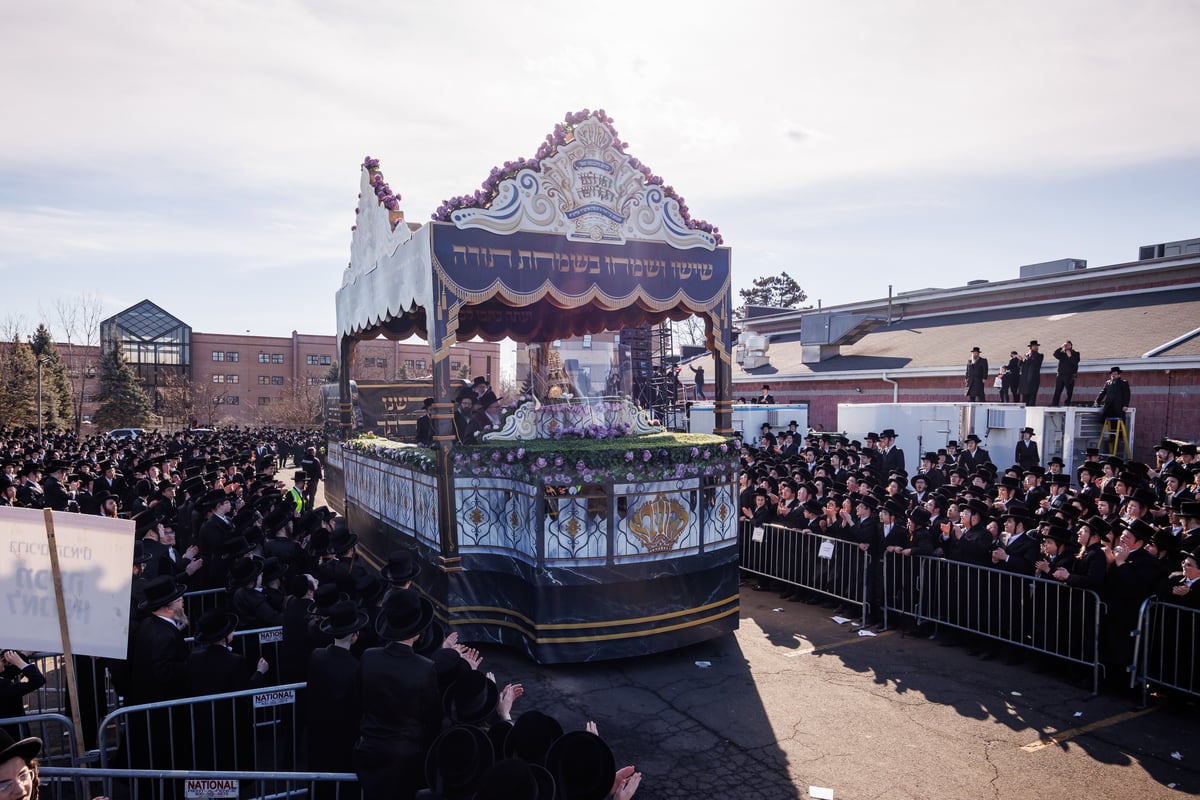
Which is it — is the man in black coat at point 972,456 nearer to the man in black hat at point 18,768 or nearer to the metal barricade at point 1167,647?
the metal barricade at point 1167,647

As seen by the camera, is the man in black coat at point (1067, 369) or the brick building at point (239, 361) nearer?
the man in black coat at point (1067, 369)

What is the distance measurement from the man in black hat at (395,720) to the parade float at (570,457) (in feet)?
13.4

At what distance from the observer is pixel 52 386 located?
43.3 metres

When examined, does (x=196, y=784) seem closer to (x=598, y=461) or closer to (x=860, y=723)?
(x=598, y=461)

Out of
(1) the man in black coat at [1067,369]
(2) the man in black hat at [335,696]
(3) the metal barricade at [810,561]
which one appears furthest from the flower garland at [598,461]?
(1) the man in black coat at [1067,369]

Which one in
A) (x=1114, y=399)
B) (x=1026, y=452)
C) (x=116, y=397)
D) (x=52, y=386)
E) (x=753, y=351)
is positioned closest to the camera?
(x=1026, y=452)

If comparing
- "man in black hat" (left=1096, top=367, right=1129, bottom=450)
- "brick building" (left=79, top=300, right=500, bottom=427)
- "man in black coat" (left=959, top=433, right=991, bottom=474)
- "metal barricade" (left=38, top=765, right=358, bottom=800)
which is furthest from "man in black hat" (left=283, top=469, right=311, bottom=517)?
"brick building" (left=79, top=300, right=500, bottom=427)

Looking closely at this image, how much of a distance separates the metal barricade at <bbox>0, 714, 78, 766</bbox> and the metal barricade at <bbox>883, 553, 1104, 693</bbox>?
9.31 m

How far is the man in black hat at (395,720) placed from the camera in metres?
4.38

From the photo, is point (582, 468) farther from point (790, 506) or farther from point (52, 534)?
point (790, 506)

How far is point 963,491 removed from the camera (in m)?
13.1

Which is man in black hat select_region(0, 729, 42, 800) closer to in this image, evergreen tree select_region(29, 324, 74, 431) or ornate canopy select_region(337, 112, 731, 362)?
ornate canopy select_region(337, 112, 731, 362)

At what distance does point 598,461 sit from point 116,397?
51.8 meters

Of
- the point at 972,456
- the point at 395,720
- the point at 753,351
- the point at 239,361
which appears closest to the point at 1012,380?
the point at 972,456
